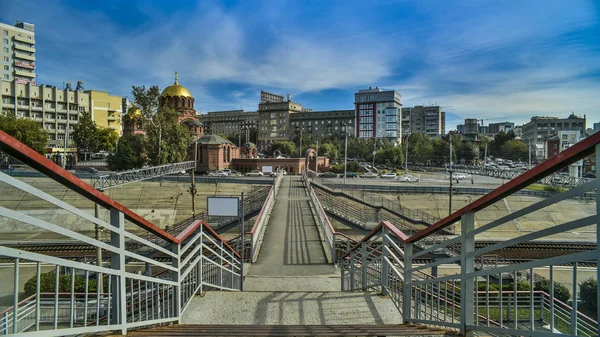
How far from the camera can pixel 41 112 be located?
61.5m

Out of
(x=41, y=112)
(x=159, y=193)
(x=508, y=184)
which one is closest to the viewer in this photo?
(x=508, y=184)

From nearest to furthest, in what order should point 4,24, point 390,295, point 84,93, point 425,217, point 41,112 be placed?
point 390,295
point 425,217
point 41,112
point 84,93
point 4,24

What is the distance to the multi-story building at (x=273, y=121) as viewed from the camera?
104 metres

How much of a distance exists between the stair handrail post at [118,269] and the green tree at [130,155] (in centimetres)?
4379

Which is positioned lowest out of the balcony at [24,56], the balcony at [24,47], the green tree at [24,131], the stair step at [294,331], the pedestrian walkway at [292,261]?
the pedestrian walkway at [292,261]

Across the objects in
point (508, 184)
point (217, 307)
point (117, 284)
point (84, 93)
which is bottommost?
point (217, 307)

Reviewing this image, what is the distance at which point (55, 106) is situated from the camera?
6294cm

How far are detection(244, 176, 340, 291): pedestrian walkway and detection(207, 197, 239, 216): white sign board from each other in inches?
65.4

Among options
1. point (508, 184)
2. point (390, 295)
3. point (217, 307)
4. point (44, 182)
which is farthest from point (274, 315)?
Result: point (44, 182)

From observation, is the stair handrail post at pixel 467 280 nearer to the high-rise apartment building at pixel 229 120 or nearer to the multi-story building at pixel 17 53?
the multi-story building at pixel 17 53

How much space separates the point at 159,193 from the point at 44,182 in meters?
10.6

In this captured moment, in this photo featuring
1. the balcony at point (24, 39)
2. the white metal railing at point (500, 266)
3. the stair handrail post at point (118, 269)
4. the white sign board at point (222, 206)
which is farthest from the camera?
the balcony at point (24, 39)

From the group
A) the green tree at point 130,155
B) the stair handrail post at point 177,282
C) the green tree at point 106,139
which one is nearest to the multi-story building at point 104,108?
the green tree at point 106,139

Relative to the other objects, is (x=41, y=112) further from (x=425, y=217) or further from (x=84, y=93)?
(x=425, y=217)
